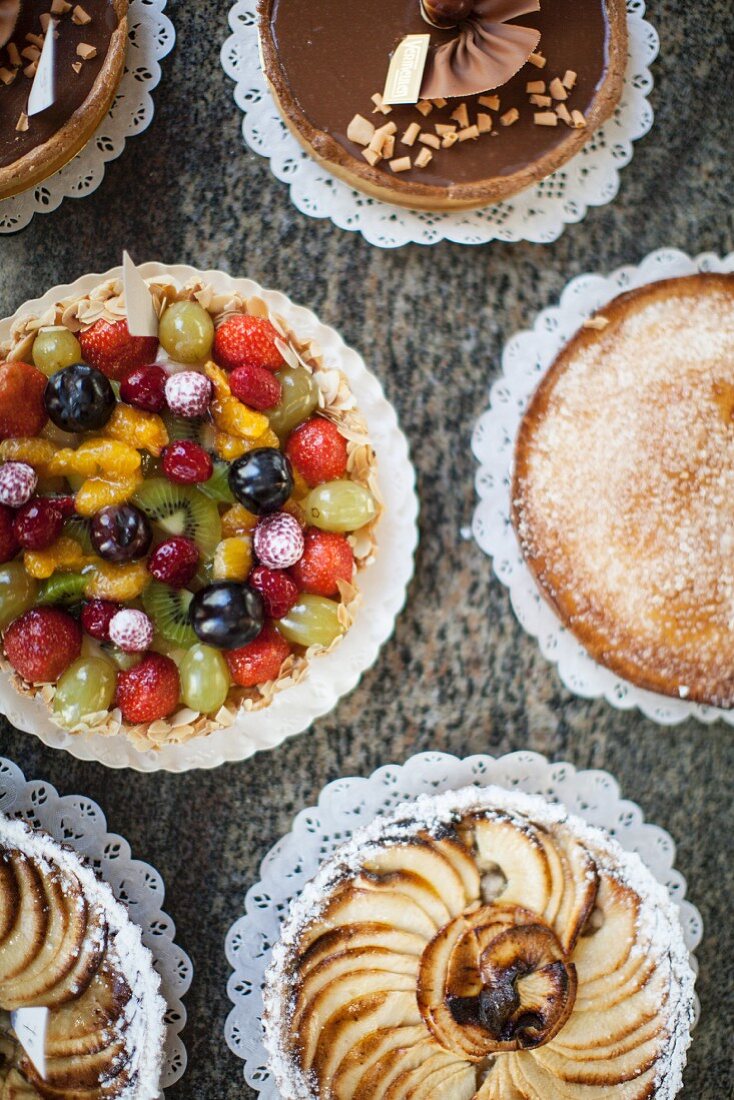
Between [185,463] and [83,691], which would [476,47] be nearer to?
[185,463]

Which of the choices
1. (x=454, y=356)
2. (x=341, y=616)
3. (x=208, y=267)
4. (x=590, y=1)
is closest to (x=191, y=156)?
(x=208, y=267)

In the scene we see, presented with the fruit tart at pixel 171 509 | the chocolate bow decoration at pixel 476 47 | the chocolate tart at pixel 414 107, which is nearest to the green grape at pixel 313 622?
the fruit tart at pixel 171 509

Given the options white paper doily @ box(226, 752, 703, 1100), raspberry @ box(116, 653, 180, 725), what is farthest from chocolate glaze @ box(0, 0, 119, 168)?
white paper doily @ box(226, 752, 703, 1100)

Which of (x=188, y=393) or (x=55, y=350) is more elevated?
(x=55, y=350)

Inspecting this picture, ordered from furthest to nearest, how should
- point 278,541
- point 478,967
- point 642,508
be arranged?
point 642,508
point 478,967
point 278,541

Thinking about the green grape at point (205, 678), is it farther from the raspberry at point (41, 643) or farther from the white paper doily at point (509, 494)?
the white paper doily at point (509, 494)

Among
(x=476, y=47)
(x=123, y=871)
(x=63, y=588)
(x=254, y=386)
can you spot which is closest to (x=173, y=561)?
(x=63, y=588)
